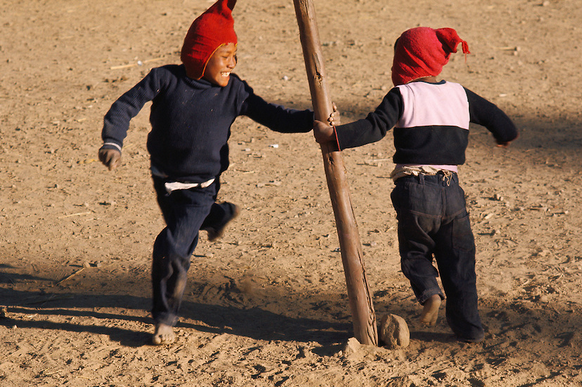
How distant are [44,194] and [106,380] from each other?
2.79m

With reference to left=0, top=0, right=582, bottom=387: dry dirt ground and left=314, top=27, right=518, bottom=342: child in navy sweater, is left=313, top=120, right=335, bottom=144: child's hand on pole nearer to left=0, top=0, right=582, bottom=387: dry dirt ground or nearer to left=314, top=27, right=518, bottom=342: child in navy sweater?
left=314, top=27, right=518, bottom=342: child in navy sweater

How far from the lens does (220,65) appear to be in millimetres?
3191

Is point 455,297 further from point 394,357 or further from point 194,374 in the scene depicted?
point 194,374

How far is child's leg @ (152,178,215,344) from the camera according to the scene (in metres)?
3.19

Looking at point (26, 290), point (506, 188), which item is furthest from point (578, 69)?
point (26, 290)

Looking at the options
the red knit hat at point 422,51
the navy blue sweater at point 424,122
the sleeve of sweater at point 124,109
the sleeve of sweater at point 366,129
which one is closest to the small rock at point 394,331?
the navy blue sweater at point 424,122

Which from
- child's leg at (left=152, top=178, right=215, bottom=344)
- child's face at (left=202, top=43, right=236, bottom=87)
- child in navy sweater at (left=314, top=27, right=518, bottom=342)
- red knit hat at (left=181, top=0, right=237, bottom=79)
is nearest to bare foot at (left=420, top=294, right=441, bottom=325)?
child in navy sweater at (left=314, top=27, right=518, bottom=342)

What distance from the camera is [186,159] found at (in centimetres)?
323

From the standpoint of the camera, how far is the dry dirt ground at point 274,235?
3.08 meters

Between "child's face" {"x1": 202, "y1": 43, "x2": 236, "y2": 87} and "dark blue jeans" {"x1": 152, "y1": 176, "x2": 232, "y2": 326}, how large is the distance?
579 mm

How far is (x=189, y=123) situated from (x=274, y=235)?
5.18 ft

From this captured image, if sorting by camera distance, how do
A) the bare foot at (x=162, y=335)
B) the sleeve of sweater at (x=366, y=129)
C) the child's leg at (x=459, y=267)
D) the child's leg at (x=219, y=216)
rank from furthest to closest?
the child's leg at (x=219, y=216), the bare foot at (x=162, y=335), the child's leg at (x=459, y=267), the sleeve of sweater at (x=366, y=129)

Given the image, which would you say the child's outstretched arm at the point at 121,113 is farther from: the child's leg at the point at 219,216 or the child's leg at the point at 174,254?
the child's leg at the point at 219,216

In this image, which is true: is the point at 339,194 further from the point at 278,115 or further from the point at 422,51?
the point at 422,51
